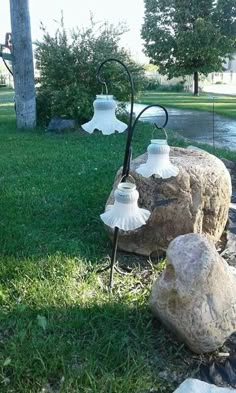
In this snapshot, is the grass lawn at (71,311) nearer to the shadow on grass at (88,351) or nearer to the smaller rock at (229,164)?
the shadow on grass at (88,351)

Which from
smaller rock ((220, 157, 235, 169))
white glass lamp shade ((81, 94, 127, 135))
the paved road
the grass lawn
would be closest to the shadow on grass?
the grass lawn

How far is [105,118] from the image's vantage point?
8.13 feet

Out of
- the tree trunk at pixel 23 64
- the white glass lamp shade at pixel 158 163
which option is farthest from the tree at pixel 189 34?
the white glass lamp shade at pixel 158 163

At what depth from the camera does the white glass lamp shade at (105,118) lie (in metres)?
2.46

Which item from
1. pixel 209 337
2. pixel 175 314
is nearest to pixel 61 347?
pixel 175 314

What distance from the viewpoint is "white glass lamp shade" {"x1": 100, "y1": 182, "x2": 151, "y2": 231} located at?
237 centimetres

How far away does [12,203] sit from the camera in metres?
4.18

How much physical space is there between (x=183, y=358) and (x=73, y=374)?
599mm

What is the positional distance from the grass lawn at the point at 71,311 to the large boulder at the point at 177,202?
161 millimetres

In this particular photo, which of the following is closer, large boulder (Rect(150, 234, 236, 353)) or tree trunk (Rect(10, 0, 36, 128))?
large boulder (Rect(150, 234, 236, 353))

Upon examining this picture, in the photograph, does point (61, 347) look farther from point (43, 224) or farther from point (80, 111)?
point (80, 111)

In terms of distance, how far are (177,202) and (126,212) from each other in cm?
85

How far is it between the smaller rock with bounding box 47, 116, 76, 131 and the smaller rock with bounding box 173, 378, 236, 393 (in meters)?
7.67

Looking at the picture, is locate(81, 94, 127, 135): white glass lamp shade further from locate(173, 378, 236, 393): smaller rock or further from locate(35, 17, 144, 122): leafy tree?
locate(35, 17, 144, 122): leafy tree
